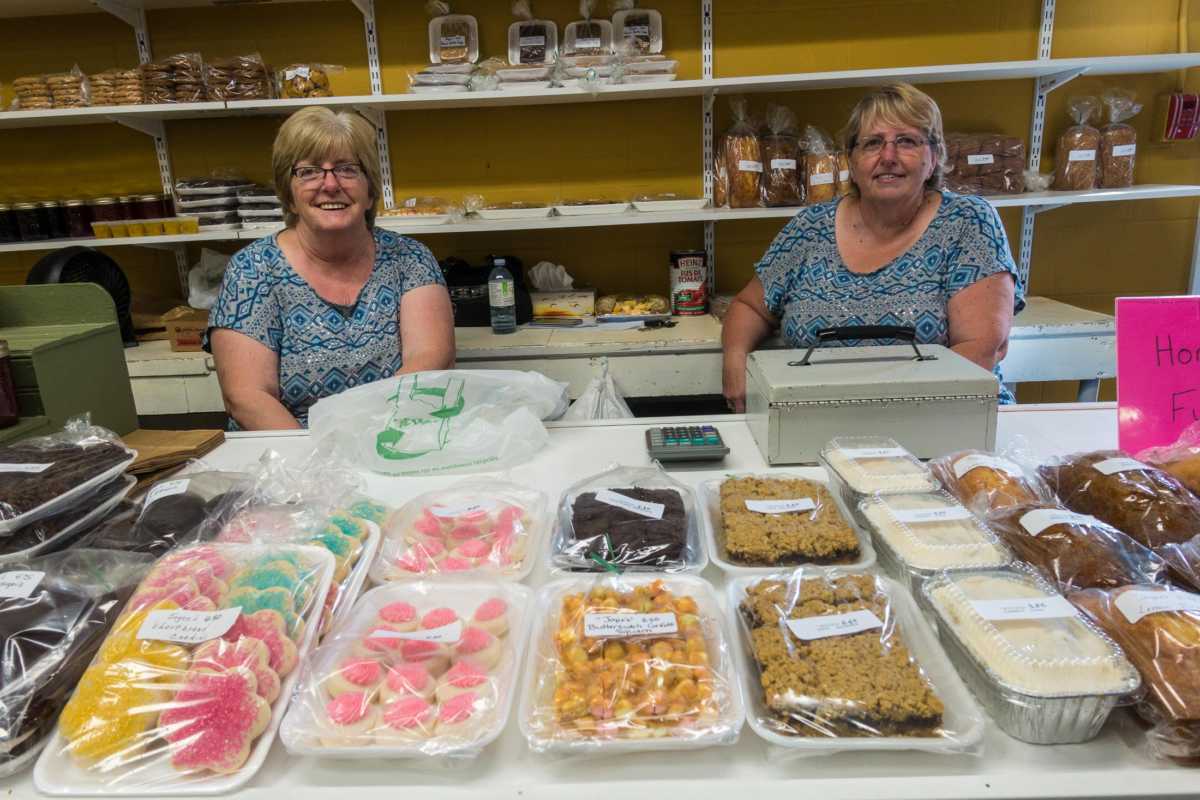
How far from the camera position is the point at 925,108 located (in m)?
1.74

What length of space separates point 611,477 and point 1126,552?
24.9 inches

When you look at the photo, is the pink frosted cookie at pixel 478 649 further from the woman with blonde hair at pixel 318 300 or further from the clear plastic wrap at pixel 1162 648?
the woman with blonde hair at pixel 318 300

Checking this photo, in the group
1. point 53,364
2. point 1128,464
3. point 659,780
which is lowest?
point 659,780

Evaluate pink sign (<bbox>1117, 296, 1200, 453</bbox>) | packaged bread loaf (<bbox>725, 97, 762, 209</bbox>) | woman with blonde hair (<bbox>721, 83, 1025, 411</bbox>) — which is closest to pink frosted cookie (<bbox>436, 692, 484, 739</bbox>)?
pink sign (<bbox>1117, 296, 1200, 453</bbox>)

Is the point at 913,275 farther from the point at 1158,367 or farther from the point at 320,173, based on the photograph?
the point at 320,173

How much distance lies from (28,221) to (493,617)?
9.50 feet

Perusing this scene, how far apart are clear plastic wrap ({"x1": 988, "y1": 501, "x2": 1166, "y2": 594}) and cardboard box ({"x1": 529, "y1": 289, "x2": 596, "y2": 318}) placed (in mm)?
2040

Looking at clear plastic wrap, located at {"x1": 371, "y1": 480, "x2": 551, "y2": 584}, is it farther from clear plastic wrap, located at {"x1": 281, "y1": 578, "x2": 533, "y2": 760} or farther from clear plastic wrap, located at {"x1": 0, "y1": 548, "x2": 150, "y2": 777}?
clear plastic wrap, located at {"x1": 0, "y1": 548, "x2": 150, "y2": 777}

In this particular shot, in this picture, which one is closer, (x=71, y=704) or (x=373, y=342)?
(x=71, y=704)

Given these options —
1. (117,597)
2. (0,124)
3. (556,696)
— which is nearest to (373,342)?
(117,597)

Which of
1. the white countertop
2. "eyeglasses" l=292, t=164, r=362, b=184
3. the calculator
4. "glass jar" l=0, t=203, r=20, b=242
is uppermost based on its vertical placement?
"eyeglasses" l=292, t=164, r=362, b=184

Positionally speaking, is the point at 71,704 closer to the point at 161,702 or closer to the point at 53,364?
the point at 161,702

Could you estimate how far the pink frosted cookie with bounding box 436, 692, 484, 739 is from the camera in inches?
24.9

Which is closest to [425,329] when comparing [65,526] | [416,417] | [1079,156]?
[416,417]
